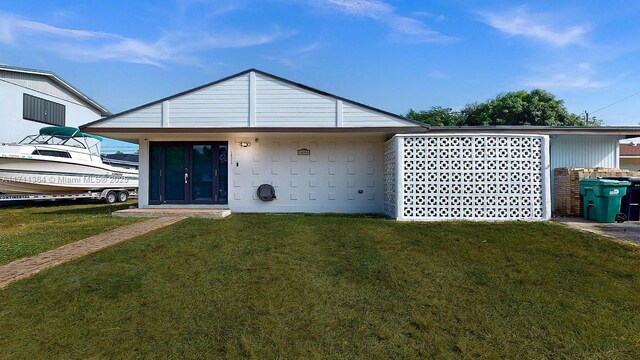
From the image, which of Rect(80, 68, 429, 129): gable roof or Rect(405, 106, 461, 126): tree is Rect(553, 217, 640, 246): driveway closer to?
Rect(80, 68, 429, 129): gable roof

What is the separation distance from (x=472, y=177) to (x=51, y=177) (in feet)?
47.8

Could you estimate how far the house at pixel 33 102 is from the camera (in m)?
15.8

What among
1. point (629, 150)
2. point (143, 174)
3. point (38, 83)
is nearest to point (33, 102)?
point (38, 83)

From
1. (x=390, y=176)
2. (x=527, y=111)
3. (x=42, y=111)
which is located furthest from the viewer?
(x=527, y=111)

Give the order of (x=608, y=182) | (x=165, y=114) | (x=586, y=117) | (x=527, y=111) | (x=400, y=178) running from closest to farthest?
(x=608, y=182), (x=400, y=178), (x=165, y=114), (x=527, y=111), (x=586, y=117)

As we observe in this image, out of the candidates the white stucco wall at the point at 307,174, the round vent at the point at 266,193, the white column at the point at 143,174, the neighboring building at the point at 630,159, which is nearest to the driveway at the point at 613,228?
the white stucco wall at the point at 307,174

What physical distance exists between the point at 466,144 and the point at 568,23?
831 centimetres

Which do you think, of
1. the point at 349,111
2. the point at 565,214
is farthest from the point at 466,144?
the point at 565,214

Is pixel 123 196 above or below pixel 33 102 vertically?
below

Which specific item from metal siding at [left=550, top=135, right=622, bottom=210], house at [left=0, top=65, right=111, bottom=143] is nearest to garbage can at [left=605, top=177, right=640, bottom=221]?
metal siding at [left=550, top=135, right=622, bottom=210]

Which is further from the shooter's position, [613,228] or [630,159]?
[630,159]

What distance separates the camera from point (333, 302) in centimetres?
336

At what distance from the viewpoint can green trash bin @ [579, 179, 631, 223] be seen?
784 cm

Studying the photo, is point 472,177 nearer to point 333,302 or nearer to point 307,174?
point 307,174
